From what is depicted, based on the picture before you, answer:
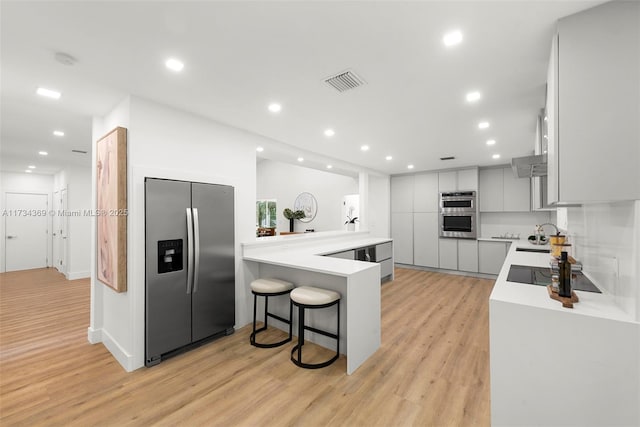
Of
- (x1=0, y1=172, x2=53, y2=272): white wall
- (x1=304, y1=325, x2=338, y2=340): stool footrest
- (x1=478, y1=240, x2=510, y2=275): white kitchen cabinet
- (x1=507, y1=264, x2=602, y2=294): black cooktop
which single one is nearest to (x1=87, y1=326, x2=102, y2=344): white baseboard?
(x1=304, y1=325, x2=338, y2=340): stool footrest

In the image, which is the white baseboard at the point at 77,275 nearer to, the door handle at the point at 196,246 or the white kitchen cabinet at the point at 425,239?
the door handle at the point at 196,246

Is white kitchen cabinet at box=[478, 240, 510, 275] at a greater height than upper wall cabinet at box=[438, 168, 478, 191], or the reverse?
upper wall cabinet at box=[438, 168, 478, 191]

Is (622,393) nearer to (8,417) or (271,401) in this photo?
(271,401)

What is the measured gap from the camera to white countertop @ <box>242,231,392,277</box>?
2699 millimetres

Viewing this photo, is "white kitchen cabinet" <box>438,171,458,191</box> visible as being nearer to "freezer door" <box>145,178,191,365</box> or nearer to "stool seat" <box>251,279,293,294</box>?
"stool seat" <box>251,279,293,294</box>

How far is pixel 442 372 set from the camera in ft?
8.02

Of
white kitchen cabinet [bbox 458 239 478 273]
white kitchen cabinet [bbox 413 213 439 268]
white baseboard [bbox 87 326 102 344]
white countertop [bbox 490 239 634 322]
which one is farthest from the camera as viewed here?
white kitchen cabinet [bbox 413 213 439 268]

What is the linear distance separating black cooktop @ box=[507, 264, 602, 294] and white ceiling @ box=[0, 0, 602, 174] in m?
1.63

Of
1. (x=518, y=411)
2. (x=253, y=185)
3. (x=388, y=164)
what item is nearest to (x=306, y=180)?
(x=388, y=164)

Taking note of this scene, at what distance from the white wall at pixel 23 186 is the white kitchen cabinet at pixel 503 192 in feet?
36.4

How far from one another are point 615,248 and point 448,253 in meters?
5.19

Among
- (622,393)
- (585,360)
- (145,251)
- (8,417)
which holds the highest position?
(145,251)

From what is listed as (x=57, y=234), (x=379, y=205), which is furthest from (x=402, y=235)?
(x=57, y=234)

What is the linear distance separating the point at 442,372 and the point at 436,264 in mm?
4579
